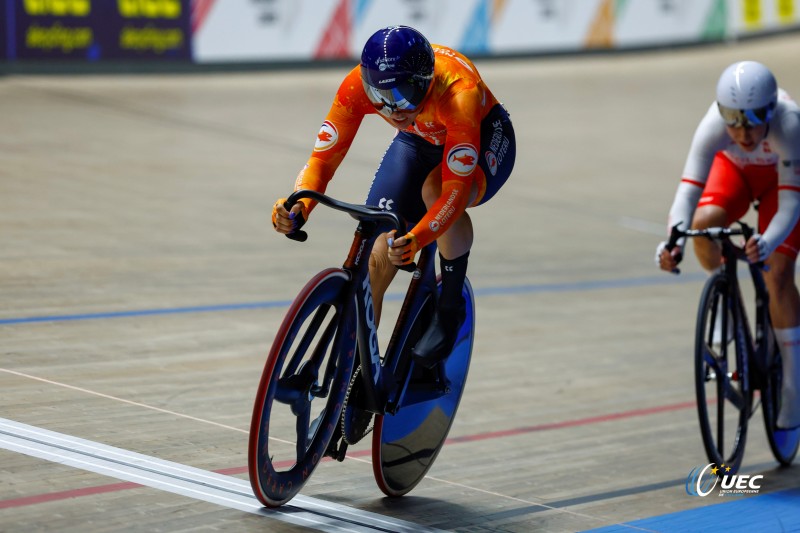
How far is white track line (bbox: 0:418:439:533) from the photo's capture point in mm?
3117

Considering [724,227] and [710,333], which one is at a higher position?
[724,227]

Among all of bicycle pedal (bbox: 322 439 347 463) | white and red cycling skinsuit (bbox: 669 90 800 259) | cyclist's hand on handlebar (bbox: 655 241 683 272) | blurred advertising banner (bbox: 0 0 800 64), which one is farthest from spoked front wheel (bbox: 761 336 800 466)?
blurred advertising banner (bbox: 0 0 800 64)

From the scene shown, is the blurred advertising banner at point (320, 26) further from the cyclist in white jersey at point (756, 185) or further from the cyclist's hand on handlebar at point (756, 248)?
the cyclist's hand on handlebar at point (756, 248)

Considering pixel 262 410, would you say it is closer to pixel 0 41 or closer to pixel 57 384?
pixel 57 384

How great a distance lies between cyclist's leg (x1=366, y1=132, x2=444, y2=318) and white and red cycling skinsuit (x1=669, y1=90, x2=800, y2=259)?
1035 mm

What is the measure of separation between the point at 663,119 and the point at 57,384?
9933 mm

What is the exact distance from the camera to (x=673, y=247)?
155 inches

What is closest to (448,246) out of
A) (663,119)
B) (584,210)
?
(584,210)

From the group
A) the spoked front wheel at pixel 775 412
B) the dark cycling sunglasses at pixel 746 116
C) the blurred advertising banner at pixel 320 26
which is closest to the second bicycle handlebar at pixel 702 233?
the dark cycling sunglasses at pixel 746 116

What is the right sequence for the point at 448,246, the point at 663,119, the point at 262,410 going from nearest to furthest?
the point at 262,410, the point at 448,246, the point at 663,119

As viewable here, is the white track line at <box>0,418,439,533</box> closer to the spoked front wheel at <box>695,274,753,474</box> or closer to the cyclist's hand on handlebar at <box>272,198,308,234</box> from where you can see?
the cyclist's hand on handlebar at <box>272,198,308,234</box>

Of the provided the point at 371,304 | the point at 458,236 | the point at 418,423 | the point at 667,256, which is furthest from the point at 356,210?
the point at 667,256

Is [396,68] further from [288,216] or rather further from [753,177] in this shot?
[753,177]

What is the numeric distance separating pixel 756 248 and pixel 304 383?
5.53 feet
